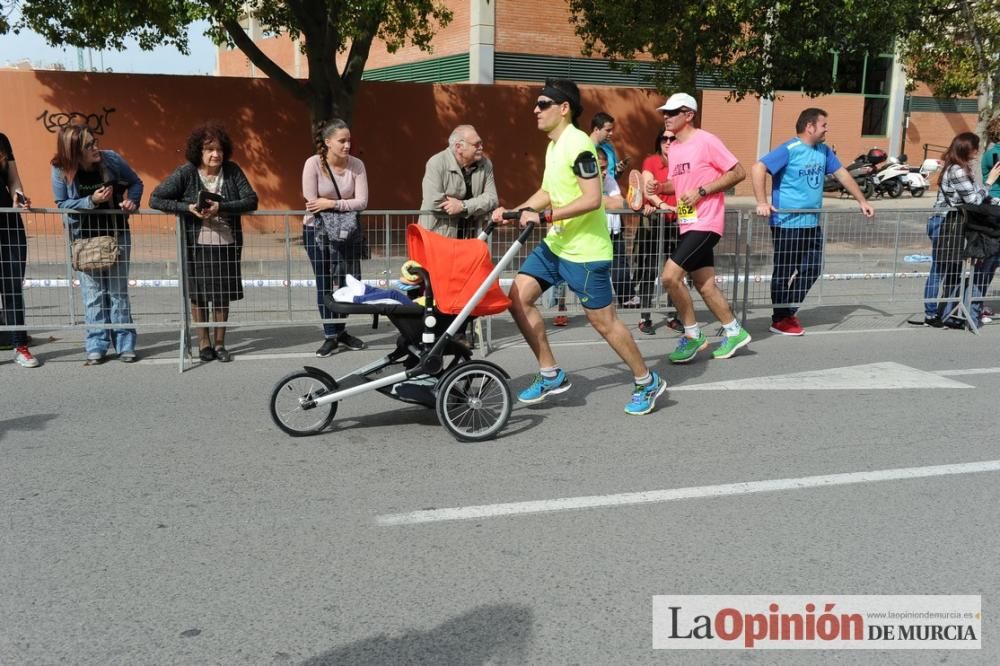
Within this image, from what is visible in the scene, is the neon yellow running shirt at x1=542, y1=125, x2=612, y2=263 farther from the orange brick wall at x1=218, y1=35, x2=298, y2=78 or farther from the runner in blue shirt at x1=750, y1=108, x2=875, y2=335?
the orange brick wall at x1=218, y1=35, x2=298, y2=78

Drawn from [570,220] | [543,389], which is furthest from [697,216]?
[543,389]

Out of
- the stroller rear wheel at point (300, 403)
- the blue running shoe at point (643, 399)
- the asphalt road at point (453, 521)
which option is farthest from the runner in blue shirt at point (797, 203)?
the stroller rear wheel at point (300, 403)

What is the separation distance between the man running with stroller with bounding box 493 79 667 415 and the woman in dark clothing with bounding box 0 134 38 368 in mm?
4280

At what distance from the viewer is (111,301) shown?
297 inches

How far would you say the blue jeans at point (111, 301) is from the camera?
7.45 metres

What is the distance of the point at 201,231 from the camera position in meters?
7.39

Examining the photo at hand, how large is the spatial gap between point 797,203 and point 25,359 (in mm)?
6862

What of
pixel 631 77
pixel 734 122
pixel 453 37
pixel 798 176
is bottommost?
pixel 798 176

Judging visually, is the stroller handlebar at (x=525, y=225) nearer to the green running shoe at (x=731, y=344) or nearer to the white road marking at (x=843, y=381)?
the white road marking at (x=843, y=381)

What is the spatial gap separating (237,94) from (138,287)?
8494 mm

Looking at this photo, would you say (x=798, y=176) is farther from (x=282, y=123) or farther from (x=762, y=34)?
(x=282, y=123)

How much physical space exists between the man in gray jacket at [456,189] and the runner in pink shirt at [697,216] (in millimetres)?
1529

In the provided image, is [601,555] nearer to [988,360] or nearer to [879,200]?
[988,360]

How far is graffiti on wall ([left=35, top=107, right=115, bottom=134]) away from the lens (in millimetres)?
15484
